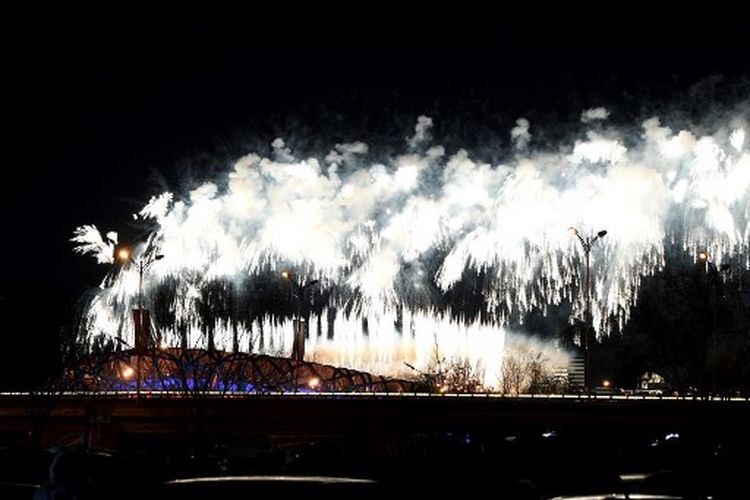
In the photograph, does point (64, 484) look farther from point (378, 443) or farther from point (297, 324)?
point (297, 324)

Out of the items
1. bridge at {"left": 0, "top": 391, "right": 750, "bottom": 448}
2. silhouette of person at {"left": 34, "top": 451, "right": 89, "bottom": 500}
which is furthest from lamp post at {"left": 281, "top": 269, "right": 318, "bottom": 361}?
silhouette of person at {"left": 34, "top": 451, "right": 89, "bottom": 500}

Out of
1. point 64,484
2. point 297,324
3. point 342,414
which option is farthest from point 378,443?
point 64,484

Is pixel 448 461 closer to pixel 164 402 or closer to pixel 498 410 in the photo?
pixel 498 410

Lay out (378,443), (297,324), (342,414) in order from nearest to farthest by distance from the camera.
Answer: (378,443) < (342,414) < (297,324)

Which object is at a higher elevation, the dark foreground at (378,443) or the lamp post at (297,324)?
the lamp post at (297,324)

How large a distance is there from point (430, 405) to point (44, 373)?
71.2ft

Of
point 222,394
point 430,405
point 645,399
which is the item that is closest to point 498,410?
point 430,405

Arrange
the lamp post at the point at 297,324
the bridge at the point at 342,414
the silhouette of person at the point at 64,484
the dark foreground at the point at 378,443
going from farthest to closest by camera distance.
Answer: the lamp post at the point at 297,324
the bridge at the point at 342,414
the silhouette of person at the point at 64,484
the dark foreground at the point at 378,443

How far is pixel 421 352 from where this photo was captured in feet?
296

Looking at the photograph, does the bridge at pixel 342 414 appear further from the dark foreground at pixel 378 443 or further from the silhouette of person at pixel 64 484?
the silhouette of person at pixel 64 484

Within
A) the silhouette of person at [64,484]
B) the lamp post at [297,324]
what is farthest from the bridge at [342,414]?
the silhouette of person at [64,484]

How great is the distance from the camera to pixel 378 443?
174 ft

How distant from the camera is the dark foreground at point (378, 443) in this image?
33.0ft

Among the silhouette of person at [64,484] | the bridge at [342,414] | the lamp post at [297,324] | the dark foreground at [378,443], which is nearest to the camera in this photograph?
the dark foreground at [378,443]
